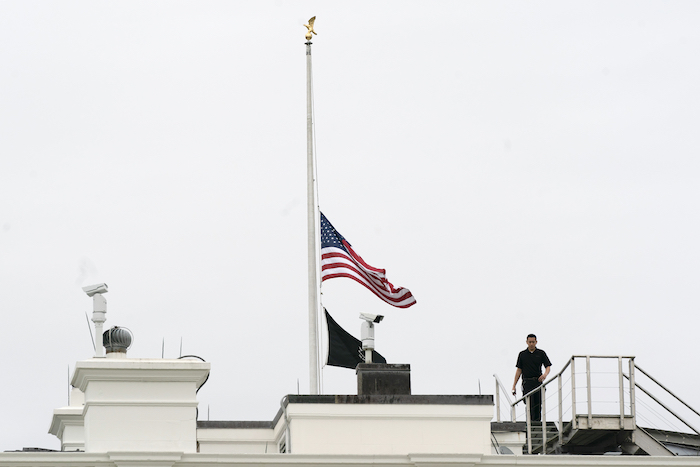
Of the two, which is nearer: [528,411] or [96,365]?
[96,365]

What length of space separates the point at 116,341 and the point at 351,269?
563cm

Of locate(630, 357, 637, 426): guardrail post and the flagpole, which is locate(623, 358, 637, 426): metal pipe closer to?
locate(630, 357, 637, 426): guardrail post

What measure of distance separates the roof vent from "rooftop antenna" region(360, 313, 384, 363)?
3660mm

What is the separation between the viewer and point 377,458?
21.0 metres

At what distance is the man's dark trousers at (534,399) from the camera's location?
24.7 metres

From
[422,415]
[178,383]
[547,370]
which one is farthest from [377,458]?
[547,370]

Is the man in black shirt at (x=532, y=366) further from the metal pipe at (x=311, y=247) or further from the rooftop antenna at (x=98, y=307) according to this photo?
the rooftop antenna at (x=98, y=307)

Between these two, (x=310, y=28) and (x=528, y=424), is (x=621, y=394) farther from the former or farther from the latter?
(x=310, y=28)

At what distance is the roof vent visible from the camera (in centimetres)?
2222

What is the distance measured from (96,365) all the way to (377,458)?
169 inches

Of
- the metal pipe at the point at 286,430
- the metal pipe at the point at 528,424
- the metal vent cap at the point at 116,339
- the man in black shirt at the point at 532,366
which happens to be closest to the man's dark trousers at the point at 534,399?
the man in black shirt at the point at 532,366

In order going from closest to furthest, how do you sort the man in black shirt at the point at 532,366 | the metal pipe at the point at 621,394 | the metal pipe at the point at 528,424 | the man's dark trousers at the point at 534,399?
the metal pipe at the point at 621,394 < the metal pipe at the point at 528,424 < the man's dark trousers at the point at 534,399 < the man in black shirt at the point at 532,366

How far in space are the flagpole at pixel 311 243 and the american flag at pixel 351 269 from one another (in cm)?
19

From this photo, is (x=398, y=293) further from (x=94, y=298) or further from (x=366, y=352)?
(x=94, y=298)
